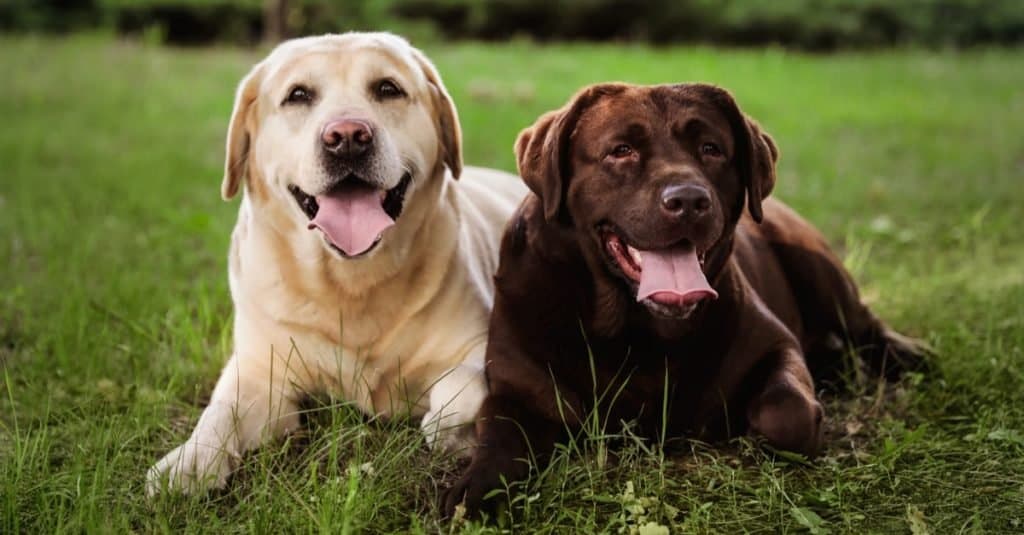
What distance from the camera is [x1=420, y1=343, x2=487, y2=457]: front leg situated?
3445mm

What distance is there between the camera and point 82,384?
4008 millimetres

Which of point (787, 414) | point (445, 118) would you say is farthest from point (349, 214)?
point (787, 414)

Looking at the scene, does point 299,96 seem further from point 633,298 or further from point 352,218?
point 633,298

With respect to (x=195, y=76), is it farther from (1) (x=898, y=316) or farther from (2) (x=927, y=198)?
(1) (x=898, y=316)

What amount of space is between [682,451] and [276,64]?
181 centimetres

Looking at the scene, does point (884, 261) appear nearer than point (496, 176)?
No

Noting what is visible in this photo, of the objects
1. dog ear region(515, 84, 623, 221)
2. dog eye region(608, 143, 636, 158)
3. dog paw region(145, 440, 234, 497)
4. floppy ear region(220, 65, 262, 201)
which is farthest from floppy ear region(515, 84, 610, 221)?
dog paw region(145, 440, 234, 497)

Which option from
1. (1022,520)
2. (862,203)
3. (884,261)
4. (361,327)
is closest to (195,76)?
(862,203)

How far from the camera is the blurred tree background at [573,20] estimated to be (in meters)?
15.0

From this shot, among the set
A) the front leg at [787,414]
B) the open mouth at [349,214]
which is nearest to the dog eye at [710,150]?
the front leg at [787,414]

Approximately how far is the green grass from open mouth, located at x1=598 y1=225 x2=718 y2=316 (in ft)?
1.45

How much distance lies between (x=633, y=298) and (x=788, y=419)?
0.57 m

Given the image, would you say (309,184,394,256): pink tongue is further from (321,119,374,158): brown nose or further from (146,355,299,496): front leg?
(146,355,299,496): front leg

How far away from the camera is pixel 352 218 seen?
356 cm
